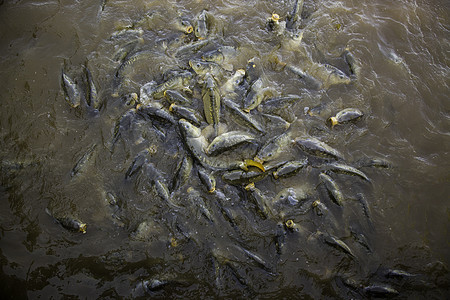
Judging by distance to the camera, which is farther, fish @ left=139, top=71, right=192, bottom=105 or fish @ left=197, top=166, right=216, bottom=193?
fish @ left=139, top=71, right=192, bottom=105

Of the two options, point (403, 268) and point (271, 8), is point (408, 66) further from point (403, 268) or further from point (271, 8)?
point (403, 268)

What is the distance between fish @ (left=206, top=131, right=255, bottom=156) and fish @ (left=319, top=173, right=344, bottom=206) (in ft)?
4.27

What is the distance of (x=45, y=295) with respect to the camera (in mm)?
3797

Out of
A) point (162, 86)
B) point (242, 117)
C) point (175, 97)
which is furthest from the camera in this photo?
point (162, 86)

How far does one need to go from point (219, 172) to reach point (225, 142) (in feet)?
1.59

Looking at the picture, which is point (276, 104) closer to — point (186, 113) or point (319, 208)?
point (186, 113)

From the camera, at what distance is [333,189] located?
4.37m

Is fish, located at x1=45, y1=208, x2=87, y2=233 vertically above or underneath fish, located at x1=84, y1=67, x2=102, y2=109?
underneath

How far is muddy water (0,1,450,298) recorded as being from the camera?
393cm

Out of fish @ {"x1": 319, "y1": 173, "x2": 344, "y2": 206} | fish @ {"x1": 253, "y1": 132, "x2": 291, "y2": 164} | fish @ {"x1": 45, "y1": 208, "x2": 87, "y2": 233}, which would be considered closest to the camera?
fish @ {"x1": 45, "y1": 208, "x2": 87, "y2": 233}

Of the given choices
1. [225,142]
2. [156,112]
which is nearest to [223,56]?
[156,112]

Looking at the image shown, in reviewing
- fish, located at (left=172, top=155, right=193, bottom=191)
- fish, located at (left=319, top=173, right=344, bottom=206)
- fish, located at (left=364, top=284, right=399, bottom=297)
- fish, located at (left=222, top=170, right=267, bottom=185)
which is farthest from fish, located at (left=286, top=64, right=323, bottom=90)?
fish, located at (left=364, top=284, right=399, bottom=297)

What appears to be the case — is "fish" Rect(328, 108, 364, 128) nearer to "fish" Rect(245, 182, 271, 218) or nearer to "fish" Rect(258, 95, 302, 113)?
"fish" Rect(258, 95, 302, 113)

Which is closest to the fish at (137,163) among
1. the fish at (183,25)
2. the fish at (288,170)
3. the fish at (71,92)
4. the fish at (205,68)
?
the fish at (71,92)
